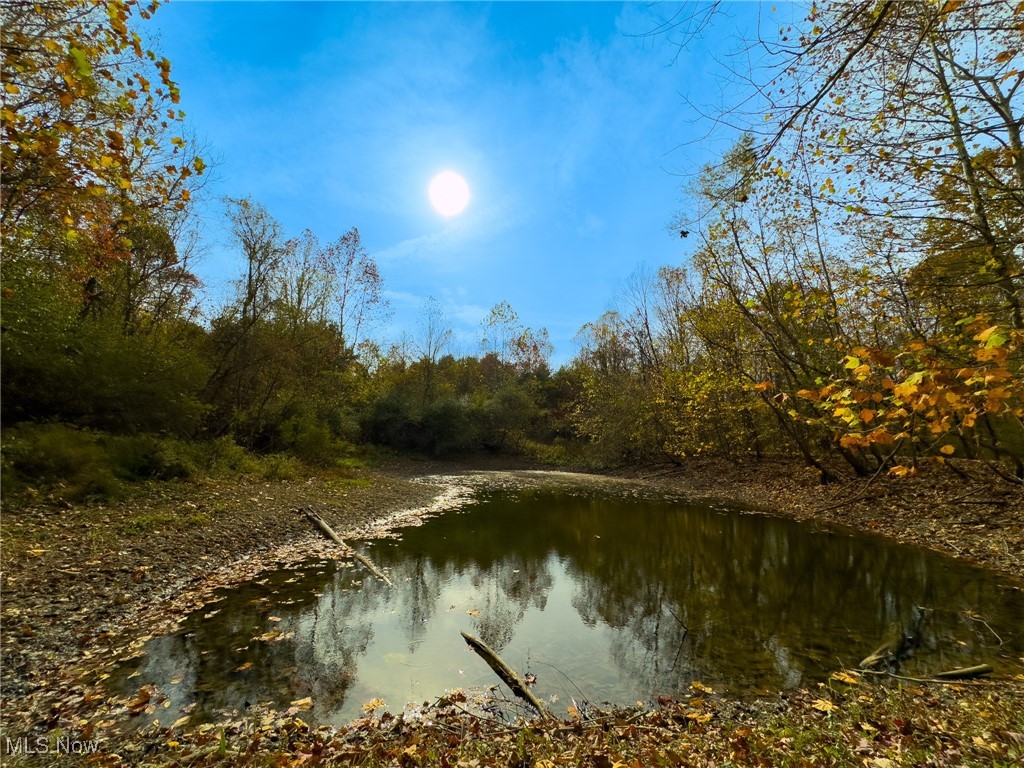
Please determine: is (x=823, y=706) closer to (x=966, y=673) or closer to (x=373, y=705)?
(x=966, y=673)

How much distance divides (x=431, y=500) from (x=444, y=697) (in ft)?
46.0

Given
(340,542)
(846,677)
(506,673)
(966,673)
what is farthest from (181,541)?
(966,673)

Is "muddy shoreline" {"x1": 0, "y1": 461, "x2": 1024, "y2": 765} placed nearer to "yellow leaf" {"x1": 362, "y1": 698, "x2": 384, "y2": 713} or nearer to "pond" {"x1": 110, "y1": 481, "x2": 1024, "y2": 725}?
"pond" {"x1": 110, "y1": 481, "x2": 1024, "y2": 725}

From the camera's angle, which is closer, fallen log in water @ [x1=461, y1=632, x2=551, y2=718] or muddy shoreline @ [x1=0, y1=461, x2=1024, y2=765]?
fallen log in water @ [x1=461, y1=632, x2=551, y2=718]

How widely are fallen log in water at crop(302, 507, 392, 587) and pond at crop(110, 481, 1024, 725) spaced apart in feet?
0.96

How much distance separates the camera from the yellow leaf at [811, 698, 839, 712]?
4.48m

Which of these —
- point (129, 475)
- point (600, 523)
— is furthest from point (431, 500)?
→ point (129, 475)

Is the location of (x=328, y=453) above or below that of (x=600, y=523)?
above

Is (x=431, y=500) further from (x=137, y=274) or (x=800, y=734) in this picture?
(x=800, y=734)

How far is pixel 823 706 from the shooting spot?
4547 millimetres

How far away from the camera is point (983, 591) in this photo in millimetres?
7797

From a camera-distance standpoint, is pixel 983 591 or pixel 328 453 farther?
pixel 328 453

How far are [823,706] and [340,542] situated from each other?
937cm

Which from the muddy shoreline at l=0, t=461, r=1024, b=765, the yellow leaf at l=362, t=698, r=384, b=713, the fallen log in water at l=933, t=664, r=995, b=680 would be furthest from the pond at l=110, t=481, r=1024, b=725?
the muddy shoreline at l=0, t=461, r=1024, b=765
